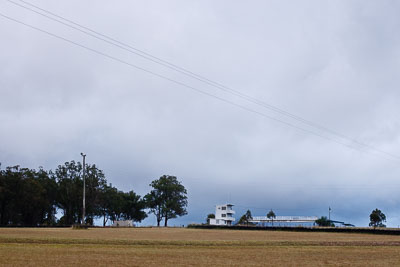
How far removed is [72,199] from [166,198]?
3807 centimetres

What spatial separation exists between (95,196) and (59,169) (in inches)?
526

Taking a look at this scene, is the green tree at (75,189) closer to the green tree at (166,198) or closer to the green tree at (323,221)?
the green tree at (166,198)

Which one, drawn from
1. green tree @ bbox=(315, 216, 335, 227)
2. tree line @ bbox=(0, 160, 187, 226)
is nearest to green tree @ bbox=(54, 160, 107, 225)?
tree line @ bbox=(0, 160, 187, 226)

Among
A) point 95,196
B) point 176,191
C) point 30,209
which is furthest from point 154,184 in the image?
point 30,209

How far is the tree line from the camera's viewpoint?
110 meters

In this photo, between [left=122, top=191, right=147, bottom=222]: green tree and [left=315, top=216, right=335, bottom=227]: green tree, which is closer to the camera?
[left=122, top=191, right=147, bottom=222]: green tree

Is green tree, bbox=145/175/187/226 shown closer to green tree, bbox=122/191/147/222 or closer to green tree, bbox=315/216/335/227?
green tree, bbox=122/191/147/222

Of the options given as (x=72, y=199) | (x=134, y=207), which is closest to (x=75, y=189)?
(x=72, y=199)

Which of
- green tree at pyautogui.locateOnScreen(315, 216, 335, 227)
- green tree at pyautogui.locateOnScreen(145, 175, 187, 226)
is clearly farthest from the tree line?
green tree at pyautogui.locateOnScreen(315, 216, 335, 227)

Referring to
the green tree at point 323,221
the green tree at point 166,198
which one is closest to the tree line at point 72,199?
the green tree at point 166,198

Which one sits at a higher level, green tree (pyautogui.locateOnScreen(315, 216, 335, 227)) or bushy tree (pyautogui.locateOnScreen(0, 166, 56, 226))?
bushy tree (pyautogui.locateOnScreen(0, 166, 56, 226))

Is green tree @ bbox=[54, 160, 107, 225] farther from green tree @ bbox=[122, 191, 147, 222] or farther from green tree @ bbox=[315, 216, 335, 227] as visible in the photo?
green tree @ bbox=[315, 216, 335, 227]

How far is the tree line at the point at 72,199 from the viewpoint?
361ft

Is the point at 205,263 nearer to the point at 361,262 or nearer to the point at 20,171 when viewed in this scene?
the point at 361,262
